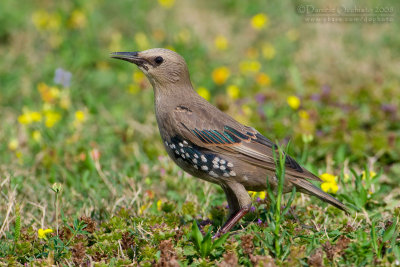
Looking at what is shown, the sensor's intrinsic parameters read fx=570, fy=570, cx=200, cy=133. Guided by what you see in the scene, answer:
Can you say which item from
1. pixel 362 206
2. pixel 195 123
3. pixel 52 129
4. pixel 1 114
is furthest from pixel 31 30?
pixel 362 206

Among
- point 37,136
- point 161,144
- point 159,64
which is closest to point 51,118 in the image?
point 37,136

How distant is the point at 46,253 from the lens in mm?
4164

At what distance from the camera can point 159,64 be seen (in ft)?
16.6

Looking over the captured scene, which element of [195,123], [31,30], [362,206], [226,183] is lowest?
[362,206]

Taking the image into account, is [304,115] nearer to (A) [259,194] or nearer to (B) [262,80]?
(B) [262,80]

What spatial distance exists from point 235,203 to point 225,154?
0.44m

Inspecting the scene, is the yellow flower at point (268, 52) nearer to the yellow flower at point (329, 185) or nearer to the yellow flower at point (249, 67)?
the yellow flower at point (249, 67)

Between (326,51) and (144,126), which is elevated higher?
(326,51)

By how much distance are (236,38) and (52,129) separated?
3.98m

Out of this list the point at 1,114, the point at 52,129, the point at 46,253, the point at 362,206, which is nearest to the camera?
the point at 46,253

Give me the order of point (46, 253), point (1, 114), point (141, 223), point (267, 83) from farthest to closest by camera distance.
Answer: point (267, 83) → point (1, 114) → point (141, 223) → point (46, 253)

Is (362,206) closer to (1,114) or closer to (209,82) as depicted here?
(209,82)

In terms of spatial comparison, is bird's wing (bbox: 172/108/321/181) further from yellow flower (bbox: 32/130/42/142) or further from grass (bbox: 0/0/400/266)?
yellow flower (bbox: 32/130/42/142)

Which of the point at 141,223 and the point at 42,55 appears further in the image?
the point at 42,55
